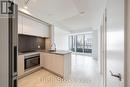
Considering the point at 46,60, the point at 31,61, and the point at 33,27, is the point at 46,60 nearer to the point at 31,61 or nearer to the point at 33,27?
the point at 31,61

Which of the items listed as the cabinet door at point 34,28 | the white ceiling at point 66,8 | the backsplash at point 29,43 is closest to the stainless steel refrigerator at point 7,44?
the white ceiling at point 66,8

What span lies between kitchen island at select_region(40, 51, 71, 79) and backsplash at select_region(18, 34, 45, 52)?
3.05 feet

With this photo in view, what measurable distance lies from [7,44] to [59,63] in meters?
3.09

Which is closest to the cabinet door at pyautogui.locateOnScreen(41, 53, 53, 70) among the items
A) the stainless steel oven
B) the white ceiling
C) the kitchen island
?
the kitchen island

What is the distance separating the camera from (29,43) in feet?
16.3

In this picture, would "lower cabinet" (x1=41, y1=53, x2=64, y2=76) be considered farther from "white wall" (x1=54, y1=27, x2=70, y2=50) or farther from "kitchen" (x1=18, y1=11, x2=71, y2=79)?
"white wall" (x1=54, y1=27, x2=70, y2=50)

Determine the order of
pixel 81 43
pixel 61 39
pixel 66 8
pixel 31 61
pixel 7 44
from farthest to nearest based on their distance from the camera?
pixel 81 43
pixel 61 39
pixel 31 61
pixel 66 8
pixel 7 44

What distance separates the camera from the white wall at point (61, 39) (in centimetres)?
904

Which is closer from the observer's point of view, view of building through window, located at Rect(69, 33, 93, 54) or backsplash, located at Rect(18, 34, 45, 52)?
backsplash, located at Rect(18, 34, 45, 52)

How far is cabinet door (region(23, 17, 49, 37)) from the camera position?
412 cm

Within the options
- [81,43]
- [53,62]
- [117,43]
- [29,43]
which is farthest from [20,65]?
[81,43]

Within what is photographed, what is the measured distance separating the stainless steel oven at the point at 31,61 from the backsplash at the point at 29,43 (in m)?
0.60

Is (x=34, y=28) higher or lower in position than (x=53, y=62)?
higher

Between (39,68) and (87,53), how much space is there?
6513 millimetres
